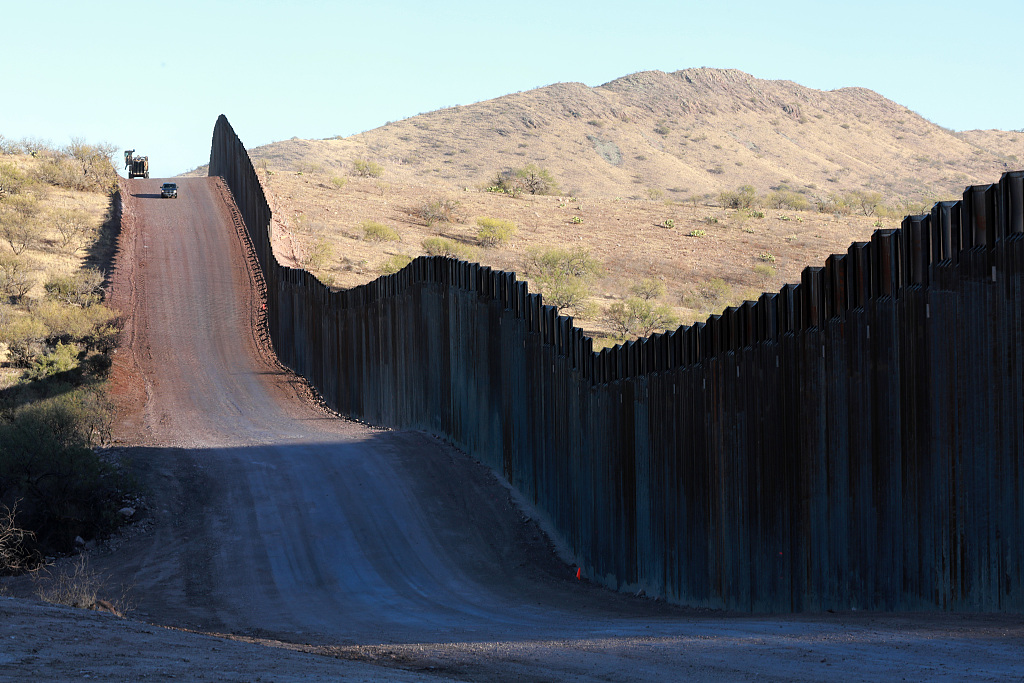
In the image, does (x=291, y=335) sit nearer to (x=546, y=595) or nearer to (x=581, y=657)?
(x=546, y=595)

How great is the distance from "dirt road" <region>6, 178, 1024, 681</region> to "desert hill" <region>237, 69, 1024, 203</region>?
95.5 metres

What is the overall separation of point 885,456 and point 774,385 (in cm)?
138

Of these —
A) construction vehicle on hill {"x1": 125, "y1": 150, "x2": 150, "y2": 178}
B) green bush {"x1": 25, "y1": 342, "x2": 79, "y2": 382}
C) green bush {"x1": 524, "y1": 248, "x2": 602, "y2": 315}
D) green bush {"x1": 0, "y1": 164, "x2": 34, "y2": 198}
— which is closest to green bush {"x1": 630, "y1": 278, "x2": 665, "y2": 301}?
green bush {"x1": 524, "y1": 248, "x2": 602, "y2": 315}

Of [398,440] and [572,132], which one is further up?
[572,132]

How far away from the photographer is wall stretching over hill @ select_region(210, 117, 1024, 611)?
5.98m

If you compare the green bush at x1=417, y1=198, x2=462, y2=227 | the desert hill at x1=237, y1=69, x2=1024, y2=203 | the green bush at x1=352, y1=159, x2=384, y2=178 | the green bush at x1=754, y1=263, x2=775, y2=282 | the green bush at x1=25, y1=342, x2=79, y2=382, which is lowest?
the green bush at x1=25, y1=342, x2=79, y2=382

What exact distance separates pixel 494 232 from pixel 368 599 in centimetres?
4109

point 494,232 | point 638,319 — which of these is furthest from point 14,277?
point 638,319

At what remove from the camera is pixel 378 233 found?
48875mm

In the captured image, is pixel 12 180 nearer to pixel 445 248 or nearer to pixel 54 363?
pixel 445 248

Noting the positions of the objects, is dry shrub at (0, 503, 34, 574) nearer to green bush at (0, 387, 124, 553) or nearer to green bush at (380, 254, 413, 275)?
green bush at (0, 387, 124, 553)

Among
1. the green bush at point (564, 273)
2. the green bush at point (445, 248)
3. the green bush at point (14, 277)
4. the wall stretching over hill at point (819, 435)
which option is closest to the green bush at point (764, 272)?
the green bush at point (564, 273)

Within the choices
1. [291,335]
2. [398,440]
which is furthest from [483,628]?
[291,335]

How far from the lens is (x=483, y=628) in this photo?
341 inches
